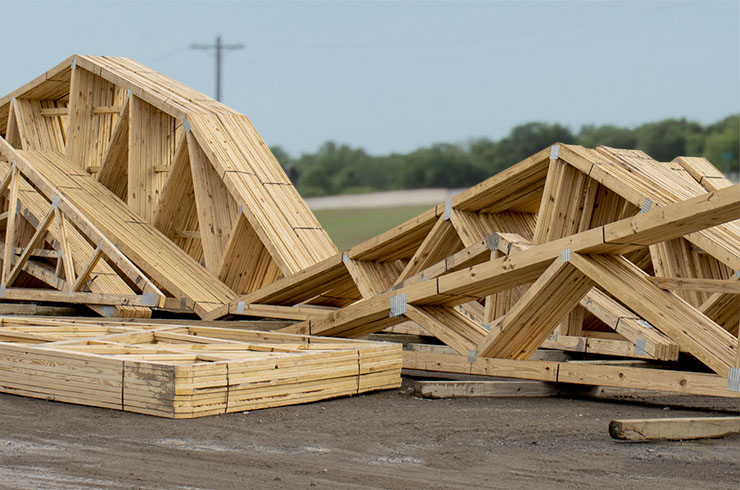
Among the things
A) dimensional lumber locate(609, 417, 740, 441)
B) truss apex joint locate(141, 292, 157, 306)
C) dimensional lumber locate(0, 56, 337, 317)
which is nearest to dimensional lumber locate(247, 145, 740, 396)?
dimensional lumber locate(609, 417, 740, 441)

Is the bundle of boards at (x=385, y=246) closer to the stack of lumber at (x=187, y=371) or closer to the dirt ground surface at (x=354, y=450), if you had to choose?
the dirt ground surface at (x=354, y=450)

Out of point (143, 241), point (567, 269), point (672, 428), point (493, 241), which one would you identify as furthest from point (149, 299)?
point (672, 428)

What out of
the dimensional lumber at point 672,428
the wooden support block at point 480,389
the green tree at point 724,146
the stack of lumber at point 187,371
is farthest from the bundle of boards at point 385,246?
the green tree at point 724,146

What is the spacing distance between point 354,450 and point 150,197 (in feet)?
33.2

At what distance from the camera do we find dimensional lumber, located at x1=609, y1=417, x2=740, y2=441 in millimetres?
7168

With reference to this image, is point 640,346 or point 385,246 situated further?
point 385,246

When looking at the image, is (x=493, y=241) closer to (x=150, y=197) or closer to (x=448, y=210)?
(x=448, y=210)

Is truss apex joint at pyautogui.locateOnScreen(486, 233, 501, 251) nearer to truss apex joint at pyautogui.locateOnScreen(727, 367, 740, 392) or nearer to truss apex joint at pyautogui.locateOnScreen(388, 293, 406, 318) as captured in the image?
truss apex joint at pyautogui.locateOnScreen(388, 293, 406, 318)

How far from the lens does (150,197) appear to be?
53.1 feet

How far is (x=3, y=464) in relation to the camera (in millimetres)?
6043

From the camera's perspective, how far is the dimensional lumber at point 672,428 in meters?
7.17

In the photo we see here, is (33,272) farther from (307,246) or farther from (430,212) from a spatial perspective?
(430,212)

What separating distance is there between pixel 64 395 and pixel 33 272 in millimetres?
6969

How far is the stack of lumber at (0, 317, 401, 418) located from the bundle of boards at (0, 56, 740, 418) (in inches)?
54.0
